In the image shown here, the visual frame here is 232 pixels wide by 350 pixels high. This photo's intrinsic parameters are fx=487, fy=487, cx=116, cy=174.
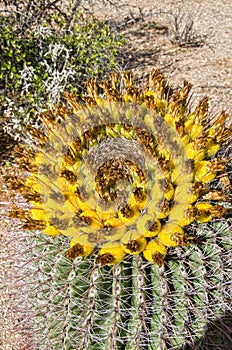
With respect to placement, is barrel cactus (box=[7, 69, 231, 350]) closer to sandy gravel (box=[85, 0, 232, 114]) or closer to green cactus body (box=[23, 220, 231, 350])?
green cactus body (box=[23, 220, 231, 350])

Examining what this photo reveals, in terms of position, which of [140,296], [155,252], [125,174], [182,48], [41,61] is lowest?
[182,48]

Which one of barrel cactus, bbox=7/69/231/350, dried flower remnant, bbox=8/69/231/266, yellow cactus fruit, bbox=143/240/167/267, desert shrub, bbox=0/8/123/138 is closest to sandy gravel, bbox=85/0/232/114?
desert shrub, bbox=0/8/123/138

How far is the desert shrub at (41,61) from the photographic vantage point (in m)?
5.33

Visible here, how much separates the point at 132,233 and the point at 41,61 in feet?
13.1

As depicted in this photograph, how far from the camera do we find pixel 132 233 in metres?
2.25

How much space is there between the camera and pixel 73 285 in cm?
235

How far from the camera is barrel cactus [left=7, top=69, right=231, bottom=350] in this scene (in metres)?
2.28

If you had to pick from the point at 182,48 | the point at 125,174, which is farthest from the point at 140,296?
the point at 182,48

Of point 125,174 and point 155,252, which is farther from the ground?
point 125,174

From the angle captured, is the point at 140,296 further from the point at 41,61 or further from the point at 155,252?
the point at 41,61

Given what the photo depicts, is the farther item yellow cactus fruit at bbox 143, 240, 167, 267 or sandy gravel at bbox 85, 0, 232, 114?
sandy gravel at bbox 85, 0, 232, 114

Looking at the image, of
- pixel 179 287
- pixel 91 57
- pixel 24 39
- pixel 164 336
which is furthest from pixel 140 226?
pixel 24 39

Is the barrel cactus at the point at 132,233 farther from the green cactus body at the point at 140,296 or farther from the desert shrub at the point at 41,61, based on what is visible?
the desert shrub at the point at 41,61

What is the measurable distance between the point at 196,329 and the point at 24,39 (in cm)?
428
